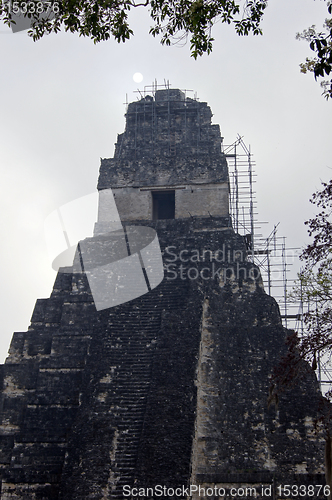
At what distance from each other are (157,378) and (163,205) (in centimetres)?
576

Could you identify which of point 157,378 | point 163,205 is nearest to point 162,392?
point 157,378

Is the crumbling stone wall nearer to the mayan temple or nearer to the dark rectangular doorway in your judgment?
the mayan temple

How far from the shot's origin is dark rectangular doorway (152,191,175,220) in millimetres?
14695

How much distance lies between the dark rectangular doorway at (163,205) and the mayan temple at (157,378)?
2.35 ft

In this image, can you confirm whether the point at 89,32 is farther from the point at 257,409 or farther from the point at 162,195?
the point at 162,195

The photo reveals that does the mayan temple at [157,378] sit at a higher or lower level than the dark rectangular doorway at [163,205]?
lower

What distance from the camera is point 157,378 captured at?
10117 mm

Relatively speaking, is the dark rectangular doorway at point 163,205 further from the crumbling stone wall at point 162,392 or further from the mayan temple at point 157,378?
the crumbling stone wall at point 162,392

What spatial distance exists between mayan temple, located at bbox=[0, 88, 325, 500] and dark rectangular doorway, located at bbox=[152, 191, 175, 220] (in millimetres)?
717

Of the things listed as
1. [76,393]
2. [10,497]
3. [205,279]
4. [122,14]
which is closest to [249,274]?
[205,279]

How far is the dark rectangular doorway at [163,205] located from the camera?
14.7 m

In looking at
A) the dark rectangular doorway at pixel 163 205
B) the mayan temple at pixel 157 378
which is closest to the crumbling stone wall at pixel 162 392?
the mayan temple at pixel 157 378

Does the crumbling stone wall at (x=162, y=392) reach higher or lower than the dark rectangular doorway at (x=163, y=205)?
lower

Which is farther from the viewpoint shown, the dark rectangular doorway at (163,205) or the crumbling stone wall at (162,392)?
the dark rectangular doorway at (163,205)
